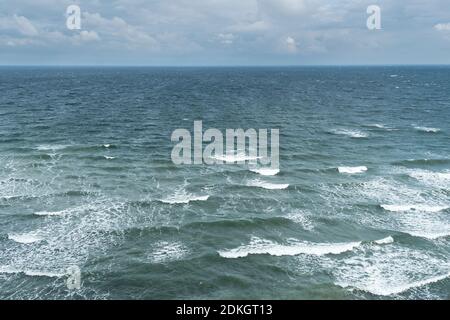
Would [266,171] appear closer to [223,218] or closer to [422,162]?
[223,218]

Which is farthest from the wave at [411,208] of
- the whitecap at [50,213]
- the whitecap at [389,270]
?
the whitecap at [50,213]

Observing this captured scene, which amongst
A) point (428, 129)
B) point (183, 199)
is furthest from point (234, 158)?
point (428, 129)

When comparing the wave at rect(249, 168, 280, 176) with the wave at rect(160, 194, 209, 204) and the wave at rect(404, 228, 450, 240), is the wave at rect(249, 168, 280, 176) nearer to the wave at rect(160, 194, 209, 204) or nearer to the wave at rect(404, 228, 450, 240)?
the wave at rect(160, 194, 209, 204)

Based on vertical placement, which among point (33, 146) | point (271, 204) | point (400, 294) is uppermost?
point (33, 146)

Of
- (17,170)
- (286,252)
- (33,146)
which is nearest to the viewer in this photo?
(286,252)

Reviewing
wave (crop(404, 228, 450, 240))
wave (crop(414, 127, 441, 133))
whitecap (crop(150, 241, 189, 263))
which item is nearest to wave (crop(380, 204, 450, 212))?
wave (crop(404, 228, 450, 240))

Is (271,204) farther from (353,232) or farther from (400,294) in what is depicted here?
(400,294)

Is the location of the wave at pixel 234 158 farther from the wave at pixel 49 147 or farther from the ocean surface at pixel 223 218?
the wave at pixel 49 147

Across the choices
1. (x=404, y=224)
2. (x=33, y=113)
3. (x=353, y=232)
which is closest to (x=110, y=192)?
(x=353, y=232)
